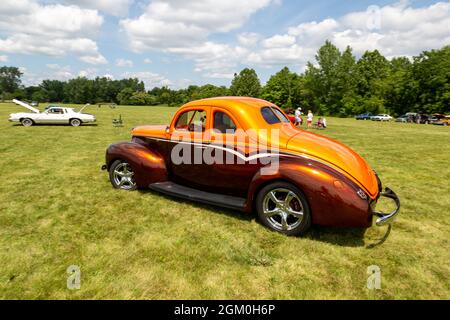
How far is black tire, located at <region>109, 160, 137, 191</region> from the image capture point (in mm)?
6191

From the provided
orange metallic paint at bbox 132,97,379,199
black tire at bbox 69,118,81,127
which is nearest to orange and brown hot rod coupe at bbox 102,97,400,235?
orange metallic paint at bbox 132,97,379,199

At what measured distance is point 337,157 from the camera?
434 cm

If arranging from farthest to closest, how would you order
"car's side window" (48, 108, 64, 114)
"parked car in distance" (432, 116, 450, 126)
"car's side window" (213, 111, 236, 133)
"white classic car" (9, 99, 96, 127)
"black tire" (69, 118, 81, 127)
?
"parked car in distance" (432, 116, 450, 126) → "black tire" (69, 118, 81, 127) → "car's side window" (48, 108, 64, 114) → "white classic car" (9, 99, 96, 127) → "car's side window" (213, 111, 236, 133)

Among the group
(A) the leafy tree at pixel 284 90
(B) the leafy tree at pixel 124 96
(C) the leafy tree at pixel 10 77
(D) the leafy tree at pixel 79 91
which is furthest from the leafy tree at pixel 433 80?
(C) the leafy tree at pixel 10 77

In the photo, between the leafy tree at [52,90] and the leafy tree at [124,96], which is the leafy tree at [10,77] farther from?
the leafy tree at [124,96]

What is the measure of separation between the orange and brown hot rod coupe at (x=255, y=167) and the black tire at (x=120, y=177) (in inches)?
1.2

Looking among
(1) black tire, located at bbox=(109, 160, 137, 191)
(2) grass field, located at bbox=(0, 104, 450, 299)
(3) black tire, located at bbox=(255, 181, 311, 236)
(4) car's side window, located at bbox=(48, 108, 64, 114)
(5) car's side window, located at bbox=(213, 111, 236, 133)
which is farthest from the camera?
(4) car's side window, located at bbox=(48, 108, 64, 114)

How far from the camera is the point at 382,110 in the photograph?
5712cm

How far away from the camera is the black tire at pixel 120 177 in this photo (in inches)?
244

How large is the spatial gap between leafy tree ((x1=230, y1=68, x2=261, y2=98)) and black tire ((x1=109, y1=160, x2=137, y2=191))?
8492 cm

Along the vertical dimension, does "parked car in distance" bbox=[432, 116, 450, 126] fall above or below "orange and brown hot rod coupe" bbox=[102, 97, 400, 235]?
above

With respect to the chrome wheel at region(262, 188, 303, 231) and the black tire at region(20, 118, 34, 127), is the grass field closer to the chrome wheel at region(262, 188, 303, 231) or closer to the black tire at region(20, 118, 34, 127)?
the chrome wheel at region(262, 188, 303, 231)
